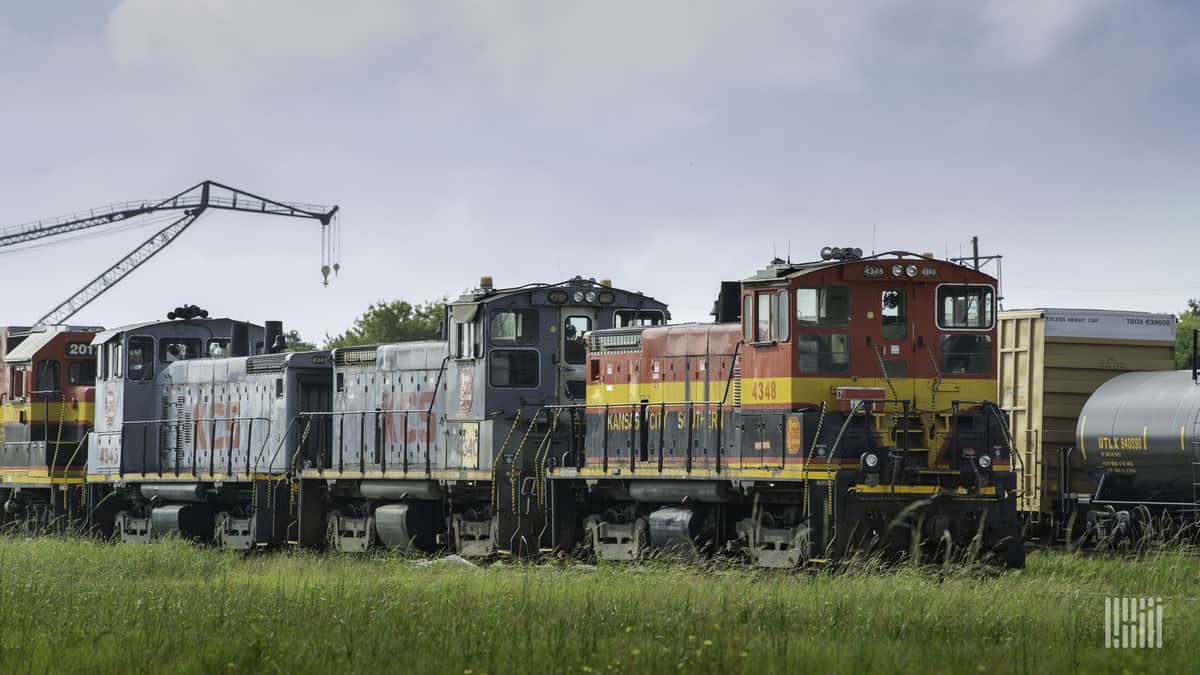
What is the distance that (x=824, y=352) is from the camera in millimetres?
18250

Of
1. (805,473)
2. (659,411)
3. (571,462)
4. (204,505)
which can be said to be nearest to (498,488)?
(571,462)

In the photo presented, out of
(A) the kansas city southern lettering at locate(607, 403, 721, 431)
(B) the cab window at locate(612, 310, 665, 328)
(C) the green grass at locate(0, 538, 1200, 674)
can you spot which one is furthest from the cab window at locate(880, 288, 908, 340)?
(B) the cab window at locate(612, 310, 665, 328)

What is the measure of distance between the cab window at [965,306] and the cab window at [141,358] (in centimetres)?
1612

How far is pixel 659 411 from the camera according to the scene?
20.4m

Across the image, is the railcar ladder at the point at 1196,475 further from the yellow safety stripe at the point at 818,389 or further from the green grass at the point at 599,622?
the yellow safety stripe at the point at 818,389

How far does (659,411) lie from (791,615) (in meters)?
6.82

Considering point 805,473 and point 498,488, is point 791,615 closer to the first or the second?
point 805,473

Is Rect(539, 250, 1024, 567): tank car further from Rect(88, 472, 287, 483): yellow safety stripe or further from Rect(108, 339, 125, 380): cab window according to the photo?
Rect(108, 339, 125, 380): cab window

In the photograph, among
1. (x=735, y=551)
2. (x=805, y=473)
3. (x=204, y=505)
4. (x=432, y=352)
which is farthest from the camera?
(x=204, y=505)

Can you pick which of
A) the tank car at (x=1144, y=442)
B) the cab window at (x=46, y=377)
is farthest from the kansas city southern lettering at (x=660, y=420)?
the cab window at (x=46, y=377)

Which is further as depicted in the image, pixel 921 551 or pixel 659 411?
pixel 659 411

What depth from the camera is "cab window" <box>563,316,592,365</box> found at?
74.6ft

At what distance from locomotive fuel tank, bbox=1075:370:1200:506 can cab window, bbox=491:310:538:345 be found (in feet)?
26.8

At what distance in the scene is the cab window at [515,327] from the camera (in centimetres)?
2233
